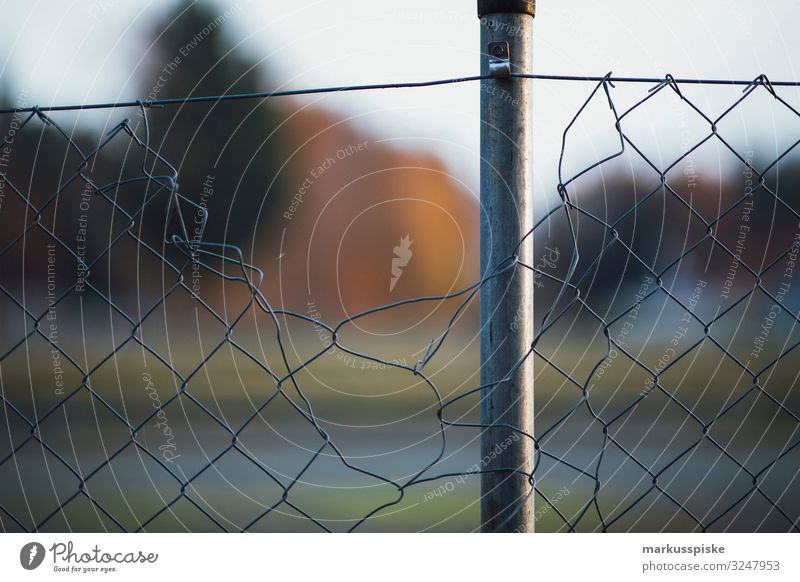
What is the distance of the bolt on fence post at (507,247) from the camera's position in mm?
674

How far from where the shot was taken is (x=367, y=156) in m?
1.42

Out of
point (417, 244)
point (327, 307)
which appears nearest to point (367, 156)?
point (417, 244)

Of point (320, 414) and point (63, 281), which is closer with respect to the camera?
point (63, 281)

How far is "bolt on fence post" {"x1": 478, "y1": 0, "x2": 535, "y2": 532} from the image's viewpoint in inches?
26.5

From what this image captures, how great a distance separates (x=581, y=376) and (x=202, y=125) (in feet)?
7.93

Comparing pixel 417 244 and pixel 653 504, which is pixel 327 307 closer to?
pixel 417 244

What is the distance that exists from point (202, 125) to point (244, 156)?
0.18m

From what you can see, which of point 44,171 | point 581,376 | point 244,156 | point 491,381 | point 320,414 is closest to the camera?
point 491,381

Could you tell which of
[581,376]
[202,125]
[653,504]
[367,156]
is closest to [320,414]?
[581,376]

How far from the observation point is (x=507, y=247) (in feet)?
2.24

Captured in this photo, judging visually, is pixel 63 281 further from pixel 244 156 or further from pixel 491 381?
pixel 491 381

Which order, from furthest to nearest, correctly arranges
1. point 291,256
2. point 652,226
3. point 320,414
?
point 320,414 → point 652,226 → point 291,256
